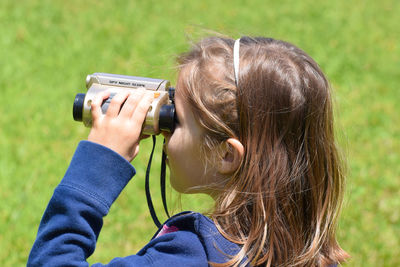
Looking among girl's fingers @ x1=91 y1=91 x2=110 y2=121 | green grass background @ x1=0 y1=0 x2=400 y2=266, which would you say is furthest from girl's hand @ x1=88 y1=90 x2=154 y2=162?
→ green grass background @ x1=0 y1=0 x2=400 y2=266

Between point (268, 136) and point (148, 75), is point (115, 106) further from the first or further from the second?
point (148, 75)

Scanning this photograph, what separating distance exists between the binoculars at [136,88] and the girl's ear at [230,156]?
178mm

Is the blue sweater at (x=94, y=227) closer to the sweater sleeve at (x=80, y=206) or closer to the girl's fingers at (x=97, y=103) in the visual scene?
the sweater sleeve at (x=80, y=206)

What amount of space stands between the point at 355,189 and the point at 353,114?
4.38 feet

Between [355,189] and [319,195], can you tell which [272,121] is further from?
[355,189]

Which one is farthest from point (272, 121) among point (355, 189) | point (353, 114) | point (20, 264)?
point (353, 114)

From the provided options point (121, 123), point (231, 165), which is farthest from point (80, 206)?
point (231, 165)

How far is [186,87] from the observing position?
1.82 m

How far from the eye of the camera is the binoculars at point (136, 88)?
174 centimetres

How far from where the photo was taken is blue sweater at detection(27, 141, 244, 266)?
1551mm

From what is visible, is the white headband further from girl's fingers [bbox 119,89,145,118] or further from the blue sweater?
the blue sweater

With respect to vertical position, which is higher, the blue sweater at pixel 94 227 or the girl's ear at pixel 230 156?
the girl's ear at pixel 230 156

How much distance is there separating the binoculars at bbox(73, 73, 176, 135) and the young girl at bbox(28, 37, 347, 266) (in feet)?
0.11

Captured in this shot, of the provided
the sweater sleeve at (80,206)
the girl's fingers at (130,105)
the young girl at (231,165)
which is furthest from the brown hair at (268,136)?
the sweater sleeve at (80,206)
